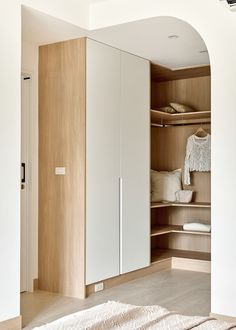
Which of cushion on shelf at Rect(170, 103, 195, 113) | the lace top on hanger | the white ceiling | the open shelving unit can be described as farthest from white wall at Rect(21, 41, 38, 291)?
the lace top on hanger

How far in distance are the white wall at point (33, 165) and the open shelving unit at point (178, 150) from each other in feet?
5.19

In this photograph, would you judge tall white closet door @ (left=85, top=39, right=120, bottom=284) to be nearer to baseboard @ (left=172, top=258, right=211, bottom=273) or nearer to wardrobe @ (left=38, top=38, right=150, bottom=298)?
wardrobe @ (left=38, top=38, right=150, bottom=298)

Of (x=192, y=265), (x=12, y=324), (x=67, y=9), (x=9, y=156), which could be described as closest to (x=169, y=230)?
(x=192, y=265)

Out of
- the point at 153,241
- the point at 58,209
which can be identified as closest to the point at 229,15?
the point at 58,209

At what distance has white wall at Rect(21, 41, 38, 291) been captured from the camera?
4.71 meters

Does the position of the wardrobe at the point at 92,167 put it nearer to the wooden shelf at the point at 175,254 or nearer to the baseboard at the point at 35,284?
the baseboard at the point at 35,284

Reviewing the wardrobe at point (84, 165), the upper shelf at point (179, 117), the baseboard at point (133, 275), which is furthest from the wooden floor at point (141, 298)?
the upper shelf at point (179, 117)

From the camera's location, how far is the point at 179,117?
6.10 m

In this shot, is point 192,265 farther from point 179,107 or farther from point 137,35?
point 137,35

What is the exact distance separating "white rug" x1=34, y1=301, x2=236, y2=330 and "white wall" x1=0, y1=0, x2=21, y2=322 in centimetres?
159

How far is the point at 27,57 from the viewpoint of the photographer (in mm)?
4695

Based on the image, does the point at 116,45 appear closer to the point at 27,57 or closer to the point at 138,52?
the point at 138,52

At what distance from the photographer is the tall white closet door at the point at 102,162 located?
4.55m

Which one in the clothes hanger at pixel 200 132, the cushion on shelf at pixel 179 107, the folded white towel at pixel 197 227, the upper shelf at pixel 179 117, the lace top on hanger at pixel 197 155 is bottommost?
the folded white towel at pixel 197 227
